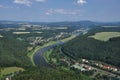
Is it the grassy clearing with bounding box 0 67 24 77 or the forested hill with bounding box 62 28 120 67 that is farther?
the forested hill with bounding box 62 28 120 67

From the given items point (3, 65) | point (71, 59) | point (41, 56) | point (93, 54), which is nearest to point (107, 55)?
point (93, 54)

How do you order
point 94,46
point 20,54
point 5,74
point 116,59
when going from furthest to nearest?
1. point 94,46
2. point 20,54
3. point 116,59
4. point 5,74

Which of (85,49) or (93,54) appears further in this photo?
(85,49)

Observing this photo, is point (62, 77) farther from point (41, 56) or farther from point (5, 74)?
point (41, 56)

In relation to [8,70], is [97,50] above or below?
below

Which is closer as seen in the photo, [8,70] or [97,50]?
[8,70]

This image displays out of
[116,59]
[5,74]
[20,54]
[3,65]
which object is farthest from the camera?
[20,54]

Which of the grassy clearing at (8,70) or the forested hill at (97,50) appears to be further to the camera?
the forested hill at (97,50)
